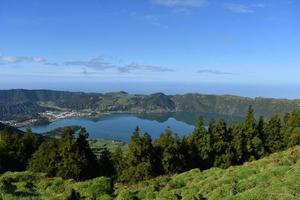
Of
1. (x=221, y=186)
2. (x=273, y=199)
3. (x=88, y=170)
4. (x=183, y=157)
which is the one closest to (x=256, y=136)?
(x=183, y=157)

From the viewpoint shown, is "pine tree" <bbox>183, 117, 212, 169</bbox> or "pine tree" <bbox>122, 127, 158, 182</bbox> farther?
"pine tree" <bbox>183, 117, 212, 169</bbox>

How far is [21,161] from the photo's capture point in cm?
4622

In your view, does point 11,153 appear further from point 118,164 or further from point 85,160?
point 118,164

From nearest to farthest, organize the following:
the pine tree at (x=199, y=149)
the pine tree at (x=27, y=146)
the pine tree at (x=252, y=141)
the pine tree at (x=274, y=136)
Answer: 1. the pine tree at (x=27, y=146)
2. the pine tree at (x=199, y=149)
3. the pine tree at (x=252, y=141)
4. the pine tree at (x=274, y=136)

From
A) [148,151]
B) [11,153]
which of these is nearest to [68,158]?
[11,153]

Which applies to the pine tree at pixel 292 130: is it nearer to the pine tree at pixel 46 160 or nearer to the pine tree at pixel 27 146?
the pine tree at pixel 46 160

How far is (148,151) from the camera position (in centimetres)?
4572

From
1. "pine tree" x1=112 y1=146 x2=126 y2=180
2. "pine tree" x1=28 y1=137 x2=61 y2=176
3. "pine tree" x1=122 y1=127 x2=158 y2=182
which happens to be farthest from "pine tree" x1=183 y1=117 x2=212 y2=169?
"pine tree" x1=28 y1=137 x2=61 y2=176

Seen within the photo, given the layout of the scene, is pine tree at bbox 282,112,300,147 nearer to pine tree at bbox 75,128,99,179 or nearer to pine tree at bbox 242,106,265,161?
pine tree at bbox 242,106,265,161

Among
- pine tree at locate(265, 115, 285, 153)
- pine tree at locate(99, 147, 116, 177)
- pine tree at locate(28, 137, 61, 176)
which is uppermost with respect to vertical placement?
pine tree at locate(265, 115, 285, 153)

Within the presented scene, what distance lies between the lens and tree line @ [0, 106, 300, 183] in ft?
140

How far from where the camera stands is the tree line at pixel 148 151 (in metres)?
42.8

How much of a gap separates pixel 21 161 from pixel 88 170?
28.0ft

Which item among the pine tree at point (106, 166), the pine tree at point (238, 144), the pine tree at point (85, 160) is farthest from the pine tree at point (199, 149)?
the pine tree at point (85, 160)
